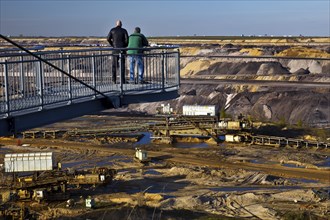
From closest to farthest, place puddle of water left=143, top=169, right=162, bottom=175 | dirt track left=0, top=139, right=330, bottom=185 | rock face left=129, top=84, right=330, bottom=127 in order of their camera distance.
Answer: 1. dirt track left=0, top=139, right=330, bottom=185
2. puddle of water left=143, top=169, right=162, bottom=175
3. rock face left=129, top=84, right=330, bottom=127

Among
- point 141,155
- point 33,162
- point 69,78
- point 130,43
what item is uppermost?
point 130,43

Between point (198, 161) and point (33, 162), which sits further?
point (198, 161)

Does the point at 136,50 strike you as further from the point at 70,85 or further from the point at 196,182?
the point at 196,182

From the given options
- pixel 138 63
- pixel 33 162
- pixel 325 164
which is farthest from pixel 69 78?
pixel 325 164

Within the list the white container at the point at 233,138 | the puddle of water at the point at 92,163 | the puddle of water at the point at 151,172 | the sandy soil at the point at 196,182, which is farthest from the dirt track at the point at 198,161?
the white container at the point at 233,138

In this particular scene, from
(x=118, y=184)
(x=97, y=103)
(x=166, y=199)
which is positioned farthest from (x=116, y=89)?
(x=118, y=184)

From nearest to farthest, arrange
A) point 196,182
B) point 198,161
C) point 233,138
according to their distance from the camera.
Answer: point 196,182, point 198,161, point 233,138

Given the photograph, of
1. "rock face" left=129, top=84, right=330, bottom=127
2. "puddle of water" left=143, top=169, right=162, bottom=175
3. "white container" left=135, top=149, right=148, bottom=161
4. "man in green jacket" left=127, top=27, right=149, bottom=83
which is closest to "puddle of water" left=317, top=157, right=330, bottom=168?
"puddle of water" left=143, top=169, right=162, bottom=175

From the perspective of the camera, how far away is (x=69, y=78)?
12531mm

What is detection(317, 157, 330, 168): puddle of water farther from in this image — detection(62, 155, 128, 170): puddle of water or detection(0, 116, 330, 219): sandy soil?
detection(62, 155, 128, 170): puddle of water

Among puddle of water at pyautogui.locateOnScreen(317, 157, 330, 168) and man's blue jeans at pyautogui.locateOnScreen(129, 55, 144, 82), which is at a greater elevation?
man's blue jeans at pyautogui.locateOnScreen(129, 55, 144, 82)

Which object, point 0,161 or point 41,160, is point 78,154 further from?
point 41,160

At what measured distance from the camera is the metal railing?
38.8ft

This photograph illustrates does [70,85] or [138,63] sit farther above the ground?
[138,63]
